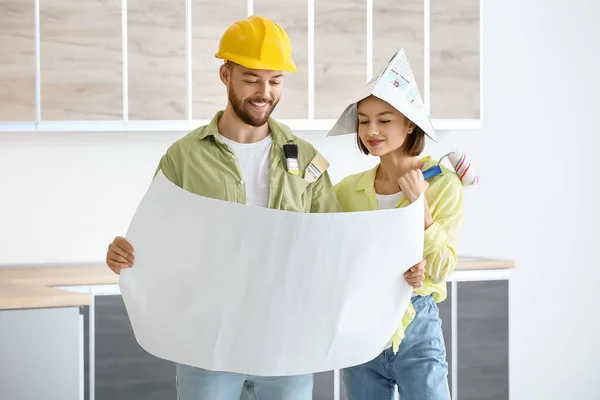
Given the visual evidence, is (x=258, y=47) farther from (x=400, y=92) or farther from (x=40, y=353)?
(x=40, y=353)

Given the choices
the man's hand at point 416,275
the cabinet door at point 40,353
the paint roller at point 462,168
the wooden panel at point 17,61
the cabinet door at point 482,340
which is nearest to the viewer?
the man's hand at point 416,275

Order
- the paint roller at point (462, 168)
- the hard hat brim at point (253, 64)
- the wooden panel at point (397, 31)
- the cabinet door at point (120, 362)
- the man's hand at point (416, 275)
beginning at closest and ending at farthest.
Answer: the man's hand at point (416, 275) < the hard hat brim at point (253, 64) < the paint roller at point (462, 168) < the cabinet door at point (120, 362) < the wooden panel at point (397, 31)

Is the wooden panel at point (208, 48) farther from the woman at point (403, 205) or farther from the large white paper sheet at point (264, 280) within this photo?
the large white paper sheet at point (264, 280)

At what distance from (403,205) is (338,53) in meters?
1.84

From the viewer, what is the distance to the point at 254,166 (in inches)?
88.0

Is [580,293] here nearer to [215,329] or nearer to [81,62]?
[81,62]

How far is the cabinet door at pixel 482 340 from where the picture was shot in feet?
12.1

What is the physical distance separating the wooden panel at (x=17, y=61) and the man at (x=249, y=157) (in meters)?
1.55

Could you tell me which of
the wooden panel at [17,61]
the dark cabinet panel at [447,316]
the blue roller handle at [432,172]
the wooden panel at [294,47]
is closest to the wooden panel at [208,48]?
the wooden panel at [294,47]

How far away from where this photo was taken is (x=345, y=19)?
3.89 m

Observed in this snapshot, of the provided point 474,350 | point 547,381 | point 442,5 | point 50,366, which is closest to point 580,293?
point 547,381

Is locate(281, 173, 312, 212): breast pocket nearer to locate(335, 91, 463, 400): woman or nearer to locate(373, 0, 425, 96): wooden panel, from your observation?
locate(335, 91, 463, 400): woman

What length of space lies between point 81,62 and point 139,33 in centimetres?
25

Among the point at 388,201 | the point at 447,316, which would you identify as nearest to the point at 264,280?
the point at 388,201
